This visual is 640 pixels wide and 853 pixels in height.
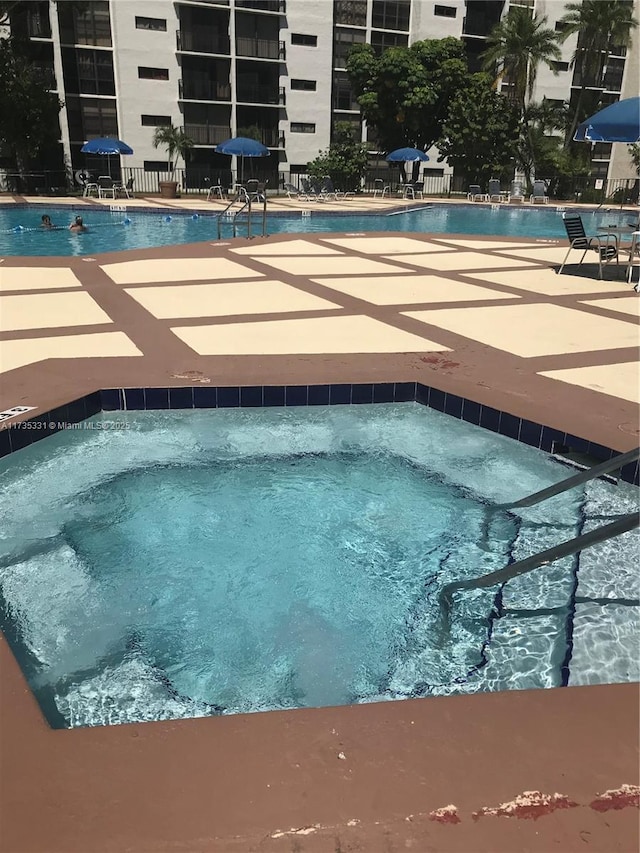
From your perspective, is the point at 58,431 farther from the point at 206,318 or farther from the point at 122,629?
the point at 206,318

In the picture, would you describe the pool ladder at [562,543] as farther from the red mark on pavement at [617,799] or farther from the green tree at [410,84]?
the green tree at [410,84]

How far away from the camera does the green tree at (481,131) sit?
30.9 meters

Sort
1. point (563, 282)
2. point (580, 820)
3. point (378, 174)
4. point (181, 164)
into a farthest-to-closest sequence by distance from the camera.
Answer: point (378, 174)
point (181, 164)
point (563, 282)
point (580, 820)

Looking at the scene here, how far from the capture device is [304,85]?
1521 inches

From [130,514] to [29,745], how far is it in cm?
224

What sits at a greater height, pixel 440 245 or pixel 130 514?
pixel 440 245

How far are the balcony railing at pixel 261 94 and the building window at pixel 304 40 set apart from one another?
8.92ft

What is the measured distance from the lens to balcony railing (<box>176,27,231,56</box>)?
3612cm

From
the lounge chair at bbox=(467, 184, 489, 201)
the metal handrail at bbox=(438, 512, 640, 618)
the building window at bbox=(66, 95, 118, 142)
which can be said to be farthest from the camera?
the building window at bbox=(66, 95, 118, 142)

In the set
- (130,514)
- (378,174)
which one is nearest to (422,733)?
(130,514)

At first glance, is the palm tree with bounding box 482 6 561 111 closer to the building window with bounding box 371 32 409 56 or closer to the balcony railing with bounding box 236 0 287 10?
the building window with bounding box 371 32 409 56

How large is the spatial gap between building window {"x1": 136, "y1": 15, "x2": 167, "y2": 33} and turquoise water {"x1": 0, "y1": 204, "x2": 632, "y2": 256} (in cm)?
1734

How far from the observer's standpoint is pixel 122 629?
3.21 metres

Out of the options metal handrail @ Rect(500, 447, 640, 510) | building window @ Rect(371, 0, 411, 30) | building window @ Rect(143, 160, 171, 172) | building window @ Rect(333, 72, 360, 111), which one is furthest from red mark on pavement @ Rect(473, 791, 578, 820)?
building window @ Rect(371, 0, 411, 30)
